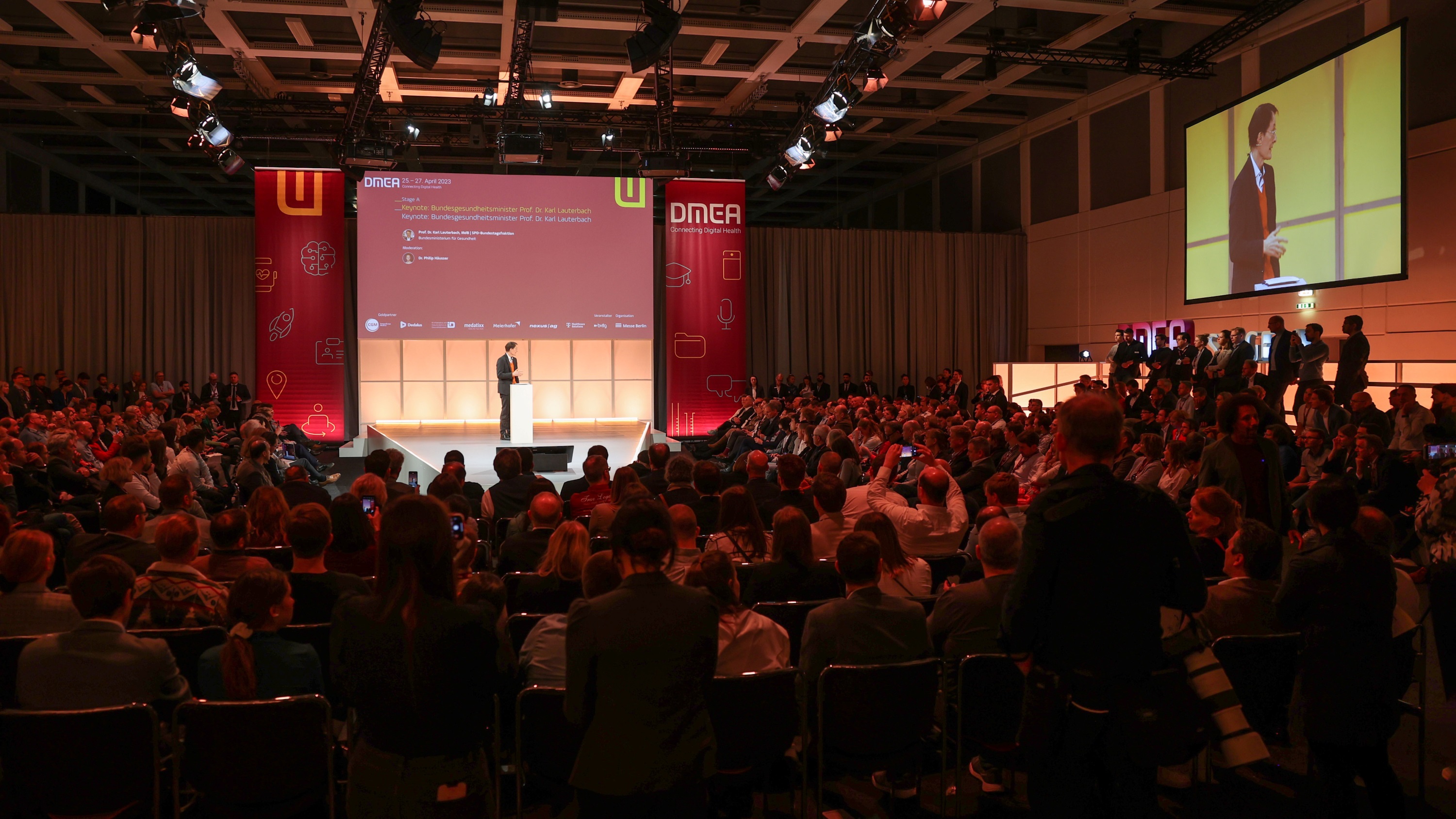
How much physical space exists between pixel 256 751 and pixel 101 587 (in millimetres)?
583

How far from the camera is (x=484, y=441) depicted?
529 inches

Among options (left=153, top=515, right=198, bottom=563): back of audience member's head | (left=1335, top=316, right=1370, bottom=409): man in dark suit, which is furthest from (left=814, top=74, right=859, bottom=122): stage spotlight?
(left=153, top=515, right=198, bottom=563): back of audience member's head

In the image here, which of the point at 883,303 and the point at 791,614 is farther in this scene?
the point at 883,303

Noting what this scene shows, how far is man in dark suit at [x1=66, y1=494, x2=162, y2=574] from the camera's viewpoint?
3.66m

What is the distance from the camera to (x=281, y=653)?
2492mm

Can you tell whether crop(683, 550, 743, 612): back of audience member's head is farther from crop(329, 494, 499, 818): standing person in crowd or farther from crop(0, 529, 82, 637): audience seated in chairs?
crop(0, 529, 82, 637): audience seated in chairs

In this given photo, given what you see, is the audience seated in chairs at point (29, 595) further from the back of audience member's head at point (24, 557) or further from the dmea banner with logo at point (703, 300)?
the dmea banner with logo at point (703, 300)

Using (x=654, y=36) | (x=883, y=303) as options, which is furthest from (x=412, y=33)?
(x=883, y=303)

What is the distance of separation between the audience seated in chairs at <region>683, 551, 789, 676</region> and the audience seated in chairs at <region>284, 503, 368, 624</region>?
1186 millimetres

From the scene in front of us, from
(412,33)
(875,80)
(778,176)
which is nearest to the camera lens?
(412,33)

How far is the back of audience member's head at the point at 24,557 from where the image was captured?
291 centimetres

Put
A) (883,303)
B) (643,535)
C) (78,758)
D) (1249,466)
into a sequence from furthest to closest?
(883,303), (1249,466), (78,758), (643,535)

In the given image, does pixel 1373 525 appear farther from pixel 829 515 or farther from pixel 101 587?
pixel 101 587

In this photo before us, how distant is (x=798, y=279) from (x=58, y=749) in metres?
15.6
